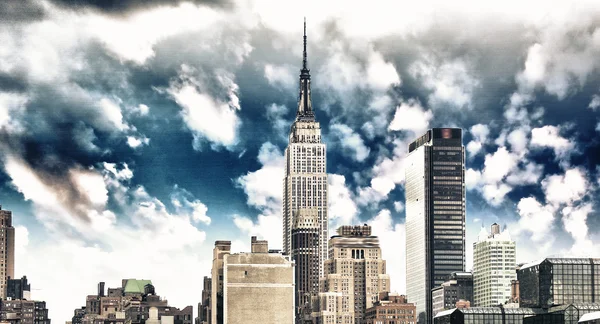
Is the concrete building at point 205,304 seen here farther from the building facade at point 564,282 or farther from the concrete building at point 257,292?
the building facade at point 564,282

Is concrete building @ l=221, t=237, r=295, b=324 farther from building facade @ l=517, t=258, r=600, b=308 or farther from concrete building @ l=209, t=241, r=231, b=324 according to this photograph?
building facade @ l=517, t=258, r=600, b=308

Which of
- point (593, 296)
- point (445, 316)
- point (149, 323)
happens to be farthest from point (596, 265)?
point (149, 323)

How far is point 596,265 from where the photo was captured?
178625 millimetres

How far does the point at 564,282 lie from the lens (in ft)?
577

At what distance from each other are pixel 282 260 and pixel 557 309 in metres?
46.1

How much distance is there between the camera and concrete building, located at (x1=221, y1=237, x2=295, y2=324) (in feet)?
441

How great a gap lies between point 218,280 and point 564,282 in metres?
50.0

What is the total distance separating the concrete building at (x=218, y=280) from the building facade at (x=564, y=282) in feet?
145

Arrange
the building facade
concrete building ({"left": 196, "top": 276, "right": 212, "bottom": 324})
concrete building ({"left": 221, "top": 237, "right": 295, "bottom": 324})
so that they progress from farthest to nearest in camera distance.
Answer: the building facade
concrete building ({"left": 196, "top": 276, "right": 212, "bottom": 324})
concrete building ({"left": 221, "top": 237, "right": 295, "bottom": 324})

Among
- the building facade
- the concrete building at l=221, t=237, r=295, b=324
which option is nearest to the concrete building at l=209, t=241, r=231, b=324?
the concrete building at l=221, t=237, r=295, b=324

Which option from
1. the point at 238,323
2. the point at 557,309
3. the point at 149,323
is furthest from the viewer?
the point at 149,323

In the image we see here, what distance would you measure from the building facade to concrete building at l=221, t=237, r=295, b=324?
4739 centimetres

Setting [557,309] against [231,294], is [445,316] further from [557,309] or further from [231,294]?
[231,294]

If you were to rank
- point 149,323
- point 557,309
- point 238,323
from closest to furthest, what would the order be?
point 238,323, point 557,309, point 149,323
